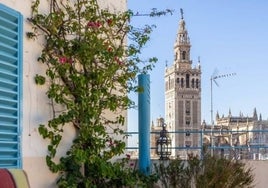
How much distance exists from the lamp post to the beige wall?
7.15 feet

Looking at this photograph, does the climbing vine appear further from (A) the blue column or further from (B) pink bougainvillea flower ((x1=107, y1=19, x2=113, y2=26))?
(A) the blue column

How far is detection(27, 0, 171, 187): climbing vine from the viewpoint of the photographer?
4.72 meters

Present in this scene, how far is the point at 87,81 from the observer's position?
200 inches

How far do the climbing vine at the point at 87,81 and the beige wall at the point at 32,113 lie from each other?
0.06m

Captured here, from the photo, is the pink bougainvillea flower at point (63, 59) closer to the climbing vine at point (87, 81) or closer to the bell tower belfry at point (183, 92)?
the climbing vine at point (87, 81)

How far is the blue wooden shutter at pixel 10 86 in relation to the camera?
4.02 m

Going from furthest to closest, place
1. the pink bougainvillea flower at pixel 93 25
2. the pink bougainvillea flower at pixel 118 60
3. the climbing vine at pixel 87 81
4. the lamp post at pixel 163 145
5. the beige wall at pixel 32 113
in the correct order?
the lamp post at pixel 163 145
the pink bougainvillea flower at pixel 118 60
the pink bougainvillea flower at pixel 93 25
the climbing vine at pixel 87 81
the beige wall at pixel 32 113

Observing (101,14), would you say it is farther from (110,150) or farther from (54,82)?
(110,150)

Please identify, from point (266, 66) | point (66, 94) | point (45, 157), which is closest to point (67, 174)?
point (45, 157)

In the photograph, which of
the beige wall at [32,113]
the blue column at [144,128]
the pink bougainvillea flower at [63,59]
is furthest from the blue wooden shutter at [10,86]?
the blue column at [144,128]

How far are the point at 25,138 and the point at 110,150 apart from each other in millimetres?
1219

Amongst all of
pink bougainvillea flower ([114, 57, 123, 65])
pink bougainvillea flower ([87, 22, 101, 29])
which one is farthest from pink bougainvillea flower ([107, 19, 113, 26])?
pink bougainvillea flower ([114, 57, 123, 65])

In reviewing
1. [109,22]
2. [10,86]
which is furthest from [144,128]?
[10,86]

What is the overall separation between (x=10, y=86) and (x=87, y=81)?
1077 millimetres
